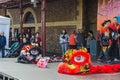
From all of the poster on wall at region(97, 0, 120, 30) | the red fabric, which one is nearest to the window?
the red fabric

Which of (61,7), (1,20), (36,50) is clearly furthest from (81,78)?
(61,7)

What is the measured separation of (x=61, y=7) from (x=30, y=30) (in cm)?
575

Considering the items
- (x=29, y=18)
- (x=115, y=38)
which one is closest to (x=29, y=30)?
(x=29, y=18)

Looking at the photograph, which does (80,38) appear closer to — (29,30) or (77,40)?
(77,40)

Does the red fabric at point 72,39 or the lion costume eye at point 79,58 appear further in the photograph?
the red fabric at point 72,39

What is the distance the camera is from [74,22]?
2314 cm

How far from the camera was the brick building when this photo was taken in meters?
22.4

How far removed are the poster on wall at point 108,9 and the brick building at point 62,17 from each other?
427 centimetres

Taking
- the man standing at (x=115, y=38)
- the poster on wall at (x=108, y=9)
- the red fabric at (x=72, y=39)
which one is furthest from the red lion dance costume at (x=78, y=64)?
the red fabric at (x=72, y=39)

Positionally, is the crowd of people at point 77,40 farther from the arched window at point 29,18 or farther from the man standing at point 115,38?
the arched window at point 29,18

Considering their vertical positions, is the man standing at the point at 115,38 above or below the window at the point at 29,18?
Result: below

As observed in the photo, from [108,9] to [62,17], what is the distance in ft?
26.9

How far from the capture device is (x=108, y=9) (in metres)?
16.7

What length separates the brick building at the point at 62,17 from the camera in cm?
2238
